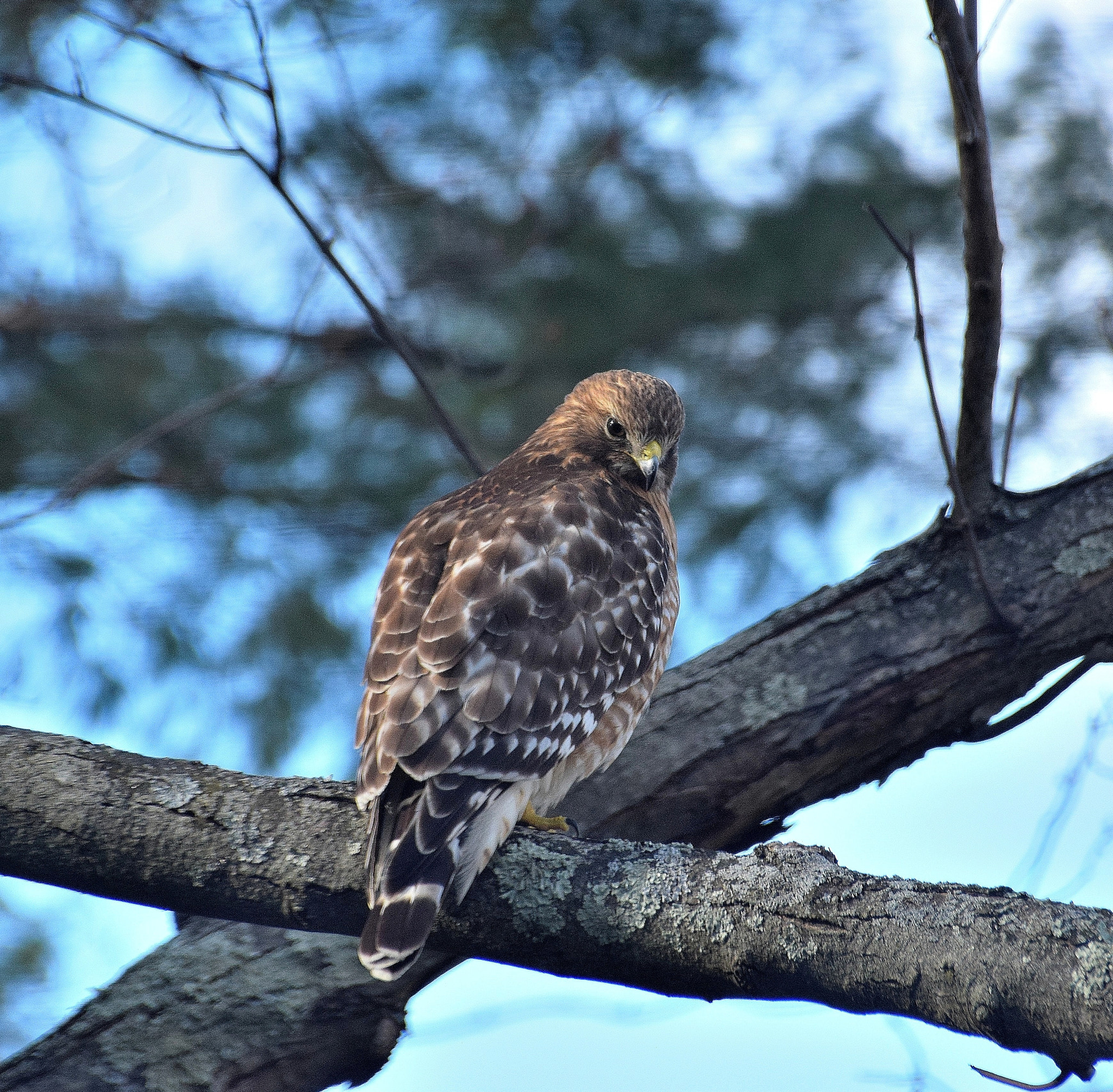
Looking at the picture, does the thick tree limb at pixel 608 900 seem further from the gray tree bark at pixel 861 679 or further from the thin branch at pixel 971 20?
the thin branch at pixel 971 20

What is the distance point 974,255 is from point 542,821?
160cm

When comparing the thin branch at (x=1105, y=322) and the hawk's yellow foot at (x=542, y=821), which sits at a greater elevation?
the thin branch at (x=1105, y=322)

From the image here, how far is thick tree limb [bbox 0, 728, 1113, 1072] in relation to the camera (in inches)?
65.6

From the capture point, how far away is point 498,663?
8.14 ft

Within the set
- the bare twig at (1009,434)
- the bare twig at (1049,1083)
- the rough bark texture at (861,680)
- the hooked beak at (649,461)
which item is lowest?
the bare twig at (1049,1083)

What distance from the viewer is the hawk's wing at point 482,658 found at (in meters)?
2.13

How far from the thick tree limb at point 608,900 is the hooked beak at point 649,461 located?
4.21 ft

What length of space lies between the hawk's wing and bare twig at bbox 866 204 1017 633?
0.74 metres

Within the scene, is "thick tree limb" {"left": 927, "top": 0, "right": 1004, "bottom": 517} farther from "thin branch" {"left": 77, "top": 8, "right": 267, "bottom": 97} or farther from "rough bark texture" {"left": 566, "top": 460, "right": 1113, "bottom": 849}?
"thin branch" {"left": 77, "top": 8, "right": 267, "bottom": 97}

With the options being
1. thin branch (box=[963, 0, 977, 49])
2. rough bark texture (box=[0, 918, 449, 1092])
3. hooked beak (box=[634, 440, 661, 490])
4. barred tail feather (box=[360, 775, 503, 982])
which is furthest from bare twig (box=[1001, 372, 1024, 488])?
rough bark texture (box=[0, 918, 449, 1092])

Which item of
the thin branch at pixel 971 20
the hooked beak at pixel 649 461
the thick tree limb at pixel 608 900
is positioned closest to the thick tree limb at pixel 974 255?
the thin branch at pixel 971 20

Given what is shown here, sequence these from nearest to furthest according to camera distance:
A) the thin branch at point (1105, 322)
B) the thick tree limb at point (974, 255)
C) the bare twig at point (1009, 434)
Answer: the thick tree limb at point (974, 255)
the bare twig at point (1009, 434)
the thin branch at point (1105, 322)

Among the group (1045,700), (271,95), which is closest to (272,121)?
(271,95)

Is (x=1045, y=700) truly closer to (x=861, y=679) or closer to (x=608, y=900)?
(x=861, y=679)
